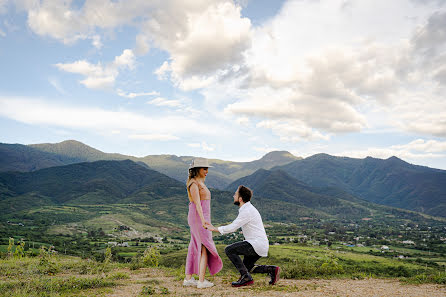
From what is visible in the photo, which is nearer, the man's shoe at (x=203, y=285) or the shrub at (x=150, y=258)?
the man's shoe at (x=203, y=285)

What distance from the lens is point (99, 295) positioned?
8.20 m

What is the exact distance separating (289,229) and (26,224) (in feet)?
431

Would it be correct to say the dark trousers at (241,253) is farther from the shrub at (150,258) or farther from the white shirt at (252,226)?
the shrub at (150,258)

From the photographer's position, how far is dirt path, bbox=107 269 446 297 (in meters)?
8.32

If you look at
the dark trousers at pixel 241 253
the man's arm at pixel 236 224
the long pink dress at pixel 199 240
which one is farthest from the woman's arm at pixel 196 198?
the dark trousers at pixel 241 253

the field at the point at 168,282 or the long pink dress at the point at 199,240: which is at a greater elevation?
the long pink dress at the point at 199,240

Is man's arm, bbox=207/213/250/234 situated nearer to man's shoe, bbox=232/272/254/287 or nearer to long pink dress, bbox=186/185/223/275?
long pink dress, bbox=186/185/223/275

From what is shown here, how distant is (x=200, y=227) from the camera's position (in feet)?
30.0

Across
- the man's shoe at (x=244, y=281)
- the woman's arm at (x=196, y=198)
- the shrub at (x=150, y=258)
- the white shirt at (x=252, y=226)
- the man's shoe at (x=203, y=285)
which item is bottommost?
the shrub at (x=150, y=258)

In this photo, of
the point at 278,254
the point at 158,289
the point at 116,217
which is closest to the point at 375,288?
the point at 158,289

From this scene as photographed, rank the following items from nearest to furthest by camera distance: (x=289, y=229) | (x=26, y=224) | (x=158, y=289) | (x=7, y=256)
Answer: (x=158, y=289), (x=7, y=256), (x=26, y=224), (x=289, y=229)

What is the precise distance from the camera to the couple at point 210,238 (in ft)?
28.8

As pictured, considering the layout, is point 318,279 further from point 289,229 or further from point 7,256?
point 289,229

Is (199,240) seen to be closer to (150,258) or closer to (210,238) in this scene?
(210,238)
